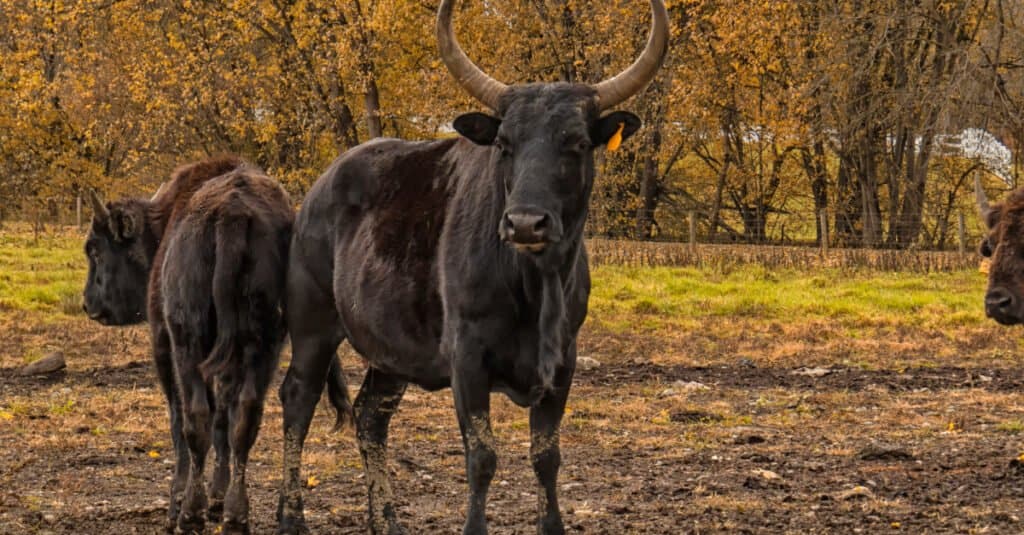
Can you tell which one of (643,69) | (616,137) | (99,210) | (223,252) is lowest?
(223,252)

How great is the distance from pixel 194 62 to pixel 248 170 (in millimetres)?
24334

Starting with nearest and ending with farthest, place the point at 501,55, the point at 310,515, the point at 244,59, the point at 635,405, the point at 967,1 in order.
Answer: the point at 310,515
the point at 635,405
the point at 967,1
the point at 501,55
the point at 244,59

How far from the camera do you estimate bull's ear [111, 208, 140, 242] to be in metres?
9.13

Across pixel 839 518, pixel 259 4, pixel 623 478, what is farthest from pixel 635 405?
pixel 259 4

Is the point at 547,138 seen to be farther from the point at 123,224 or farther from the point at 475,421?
the point at 123,224

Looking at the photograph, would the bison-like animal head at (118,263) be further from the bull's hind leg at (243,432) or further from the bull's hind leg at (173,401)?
the bull's hind leg at (243,432)

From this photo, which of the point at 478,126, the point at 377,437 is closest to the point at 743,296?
the point at 377,437

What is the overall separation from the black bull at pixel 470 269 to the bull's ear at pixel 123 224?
200 cm

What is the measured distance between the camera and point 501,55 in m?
30.0

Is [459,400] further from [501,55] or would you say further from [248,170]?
[501,55]

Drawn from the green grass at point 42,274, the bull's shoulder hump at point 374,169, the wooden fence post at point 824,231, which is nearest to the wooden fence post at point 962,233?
the wooden fence post at point 824,231

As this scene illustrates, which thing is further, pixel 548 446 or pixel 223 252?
pixel 223 252

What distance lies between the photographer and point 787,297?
1991 cm

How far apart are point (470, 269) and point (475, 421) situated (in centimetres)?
75
